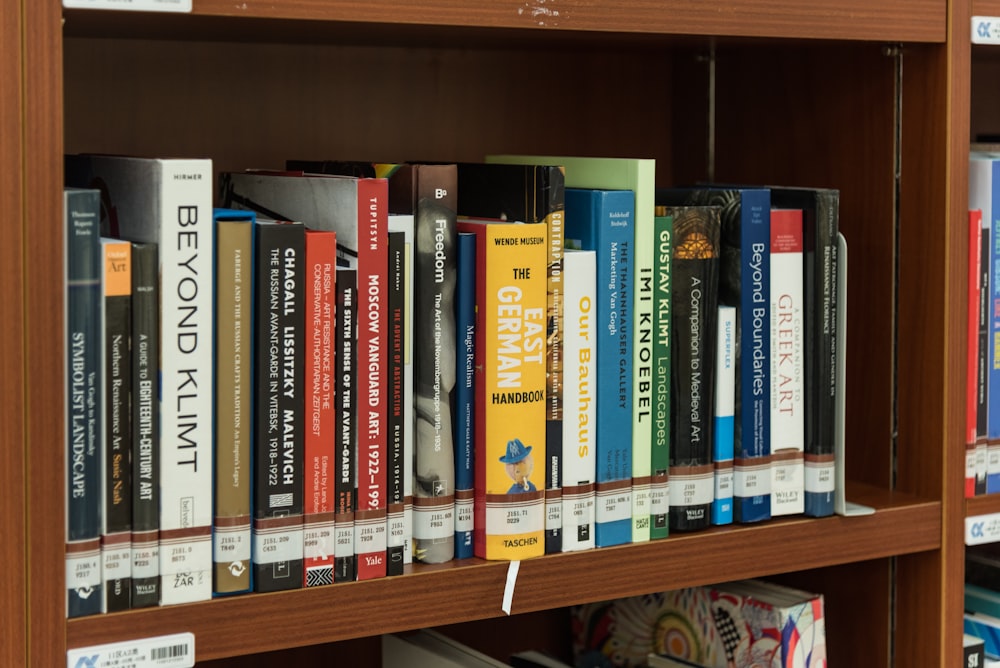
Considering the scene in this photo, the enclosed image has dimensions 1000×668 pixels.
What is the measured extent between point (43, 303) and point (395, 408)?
271mm

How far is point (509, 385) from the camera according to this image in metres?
1.02

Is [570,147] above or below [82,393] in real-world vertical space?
above

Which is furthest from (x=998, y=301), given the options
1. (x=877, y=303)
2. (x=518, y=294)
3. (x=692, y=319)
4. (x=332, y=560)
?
(x=332, y=560)

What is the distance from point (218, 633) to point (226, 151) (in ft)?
1.82

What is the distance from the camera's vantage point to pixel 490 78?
4.72 ft

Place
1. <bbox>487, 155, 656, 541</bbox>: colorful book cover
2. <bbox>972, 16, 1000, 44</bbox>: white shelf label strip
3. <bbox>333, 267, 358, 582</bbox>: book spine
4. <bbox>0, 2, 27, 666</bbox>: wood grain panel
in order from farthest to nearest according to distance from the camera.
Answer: <bbox>972, 16, 1000, 44</bbox>: white shelf label strip
<bbox>487, 155, 656, 541</bbox>: colorful book cover
<bbox>333, 267, 358, 582</bbox>: book spine
<bbox>0, 2, 27, 666</bbox>: wood grain panel

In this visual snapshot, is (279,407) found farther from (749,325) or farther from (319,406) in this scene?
(749,325)

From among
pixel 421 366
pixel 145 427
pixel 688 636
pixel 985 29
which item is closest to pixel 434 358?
pixel 421 366

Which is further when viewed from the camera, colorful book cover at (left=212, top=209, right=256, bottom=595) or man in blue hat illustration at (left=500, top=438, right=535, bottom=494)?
man in blue hat illustration at (left=500, top=438, right=535, bottom=494)

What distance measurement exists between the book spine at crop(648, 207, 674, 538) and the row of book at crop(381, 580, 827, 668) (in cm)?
21

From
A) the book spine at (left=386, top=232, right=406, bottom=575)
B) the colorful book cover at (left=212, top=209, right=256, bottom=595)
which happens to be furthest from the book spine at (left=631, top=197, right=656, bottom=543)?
the colorful book cover at (left=212, top=209, right=256, bottom=595)

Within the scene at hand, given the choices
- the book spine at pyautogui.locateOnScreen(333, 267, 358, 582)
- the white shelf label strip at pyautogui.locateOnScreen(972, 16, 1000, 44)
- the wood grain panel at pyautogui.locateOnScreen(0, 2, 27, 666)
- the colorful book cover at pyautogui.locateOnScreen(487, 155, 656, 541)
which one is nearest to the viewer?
the wood grain panel at pyautogui.locateOnScreen(0, 2, 27, 666)

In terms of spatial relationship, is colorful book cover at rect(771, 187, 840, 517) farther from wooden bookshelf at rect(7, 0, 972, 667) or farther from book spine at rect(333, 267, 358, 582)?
book spine at rect(333, 267, 358, 582)

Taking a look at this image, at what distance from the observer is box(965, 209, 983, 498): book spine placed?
4.03 ft
